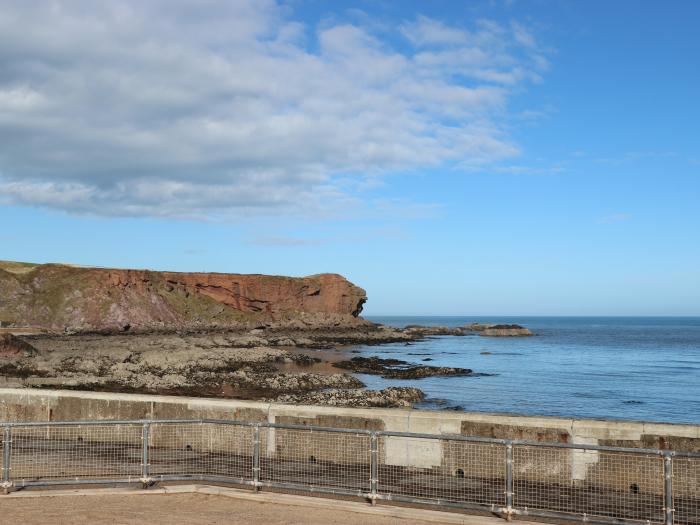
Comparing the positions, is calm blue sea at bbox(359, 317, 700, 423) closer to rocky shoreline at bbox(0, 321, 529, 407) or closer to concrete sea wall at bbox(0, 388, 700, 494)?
rocky shoreline at bbox(0, 321, 529, 407)

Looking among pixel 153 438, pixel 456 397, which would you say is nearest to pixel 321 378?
pixel 456 397

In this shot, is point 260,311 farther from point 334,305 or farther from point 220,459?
point 220,459

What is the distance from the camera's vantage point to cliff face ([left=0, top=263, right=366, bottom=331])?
88.2 m

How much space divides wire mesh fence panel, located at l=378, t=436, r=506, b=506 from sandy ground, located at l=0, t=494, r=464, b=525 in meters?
1.20

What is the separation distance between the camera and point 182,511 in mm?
7609

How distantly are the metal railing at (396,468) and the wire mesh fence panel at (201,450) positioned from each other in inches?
0.7

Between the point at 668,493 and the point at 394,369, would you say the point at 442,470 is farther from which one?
the point at 394,369

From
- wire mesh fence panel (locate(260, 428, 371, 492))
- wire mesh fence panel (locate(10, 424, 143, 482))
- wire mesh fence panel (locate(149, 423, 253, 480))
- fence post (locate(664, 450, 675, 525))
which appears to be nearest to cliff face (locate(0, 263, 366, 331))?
wire mesh fence panel (locate(10, 424, 143, 482))

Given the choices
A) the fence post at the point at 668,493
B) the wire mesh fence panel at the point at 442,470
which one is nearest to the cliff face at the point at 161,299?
the wire mesh fence panel at the point at 442,470

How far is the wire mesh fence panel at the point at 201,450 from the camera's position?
31.6 ft

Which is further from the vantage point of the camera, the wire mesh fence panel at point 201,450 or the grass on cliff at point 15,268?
the grass on cliff at point 15,268

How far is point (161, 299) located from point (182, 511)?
94.0 metres

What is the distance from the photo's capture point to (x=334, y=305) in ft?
371

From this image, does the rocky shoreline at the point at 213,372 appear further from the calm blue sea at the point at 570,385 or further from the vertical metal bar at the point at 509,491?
the vertical metal bar at the point at 509,491
